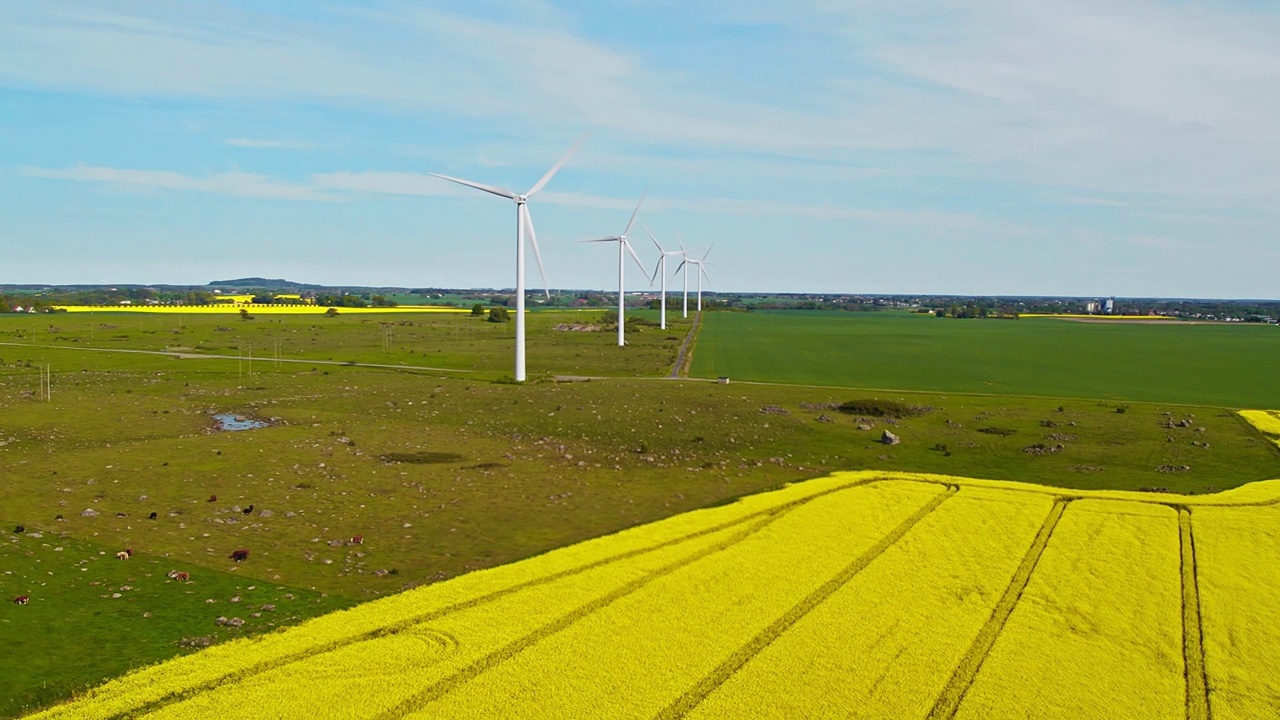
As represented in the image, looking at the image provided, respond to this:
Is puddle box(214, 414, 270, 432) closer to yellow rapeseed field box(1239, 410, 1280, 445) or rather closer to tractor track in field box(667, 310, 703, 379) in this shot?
tractor track in field box(667, 310, 703, 379)

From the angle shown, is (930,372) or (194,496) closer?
(194,496)

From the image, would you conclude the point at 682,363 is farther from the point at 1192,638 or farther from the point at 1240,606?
the point at 1192,638

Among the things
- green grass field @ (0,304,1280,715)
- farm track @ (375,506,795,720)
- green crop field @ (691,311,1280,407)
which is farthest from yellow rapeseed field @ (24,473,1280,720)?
green crop field @ (691,311,1280,407)

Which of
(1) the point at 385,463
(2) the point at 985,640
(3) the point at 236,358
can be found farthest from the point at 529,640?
(3) the point at 236,358

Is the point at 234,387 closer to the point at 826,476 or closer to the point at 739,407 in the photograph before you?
the point at 739,407

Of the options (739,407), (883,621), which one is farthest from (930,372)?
(883,621)

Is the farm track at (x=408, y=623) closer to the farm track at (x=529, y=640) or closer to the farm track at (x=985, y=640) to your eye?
the farm track at (x=529, y=640)
